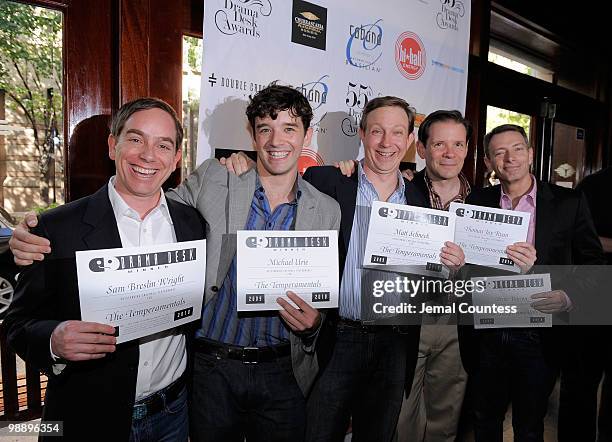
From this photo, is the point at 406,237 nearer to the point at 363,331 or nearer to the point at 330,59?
the point at 363,331

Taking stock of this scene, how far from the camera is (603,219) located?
8.77 ft

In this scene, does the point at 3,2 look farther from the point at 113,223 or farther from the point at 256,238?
the point at 256,238

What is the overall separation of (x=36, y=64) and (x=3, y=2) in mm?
294

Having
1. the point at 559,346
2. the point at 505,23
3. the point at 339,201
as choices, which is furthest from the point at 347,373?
the point at 505,23

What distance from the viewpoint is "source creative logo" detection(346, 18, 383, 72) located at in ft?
10.0

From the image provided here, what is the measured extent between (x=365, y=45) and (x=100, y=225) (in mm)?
2406

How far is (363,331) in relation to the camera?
6.48ft

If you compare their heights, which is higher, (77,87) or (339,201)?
(77,87)

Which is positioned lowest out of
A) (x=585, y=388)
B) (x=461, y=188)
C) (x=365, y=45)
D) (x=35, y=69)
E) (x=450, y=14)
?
(x=585, y=388)

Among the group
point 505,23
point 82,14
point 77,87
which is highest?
point 505,23

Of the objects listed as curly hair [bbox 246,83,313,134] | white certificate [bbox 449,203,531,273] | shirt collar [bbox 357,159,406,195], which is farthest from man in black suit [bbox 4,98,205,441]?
white certificate [bbox 449,203,531,273]

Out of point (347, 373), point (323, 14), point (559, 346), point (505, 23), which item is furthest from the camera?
point (505, 23)

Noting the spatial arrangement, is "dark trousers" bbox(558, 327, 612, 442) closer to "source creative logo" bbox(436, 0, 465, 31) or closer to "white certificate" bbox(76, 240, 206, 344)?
"white certificate" bbox(76, 240, 206, 344)

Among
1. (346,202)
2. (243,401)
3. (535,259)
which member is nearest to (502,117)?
(535,259)
